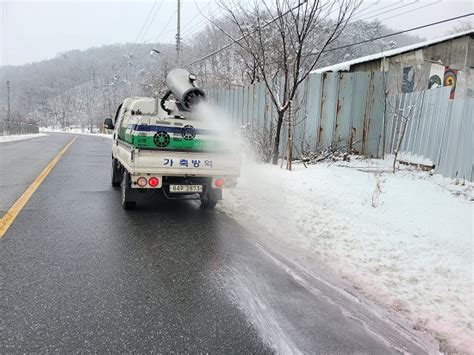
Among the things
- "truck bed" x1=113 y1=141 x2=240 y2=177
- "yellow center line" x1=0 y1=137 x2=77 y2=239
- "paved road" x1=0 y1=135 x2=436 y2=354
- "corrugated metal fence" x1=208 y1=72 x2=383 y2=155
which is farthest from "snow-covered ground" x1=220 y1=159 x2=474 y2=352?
"yellow center line" x1=0 y1=137 x2=77 y2=239

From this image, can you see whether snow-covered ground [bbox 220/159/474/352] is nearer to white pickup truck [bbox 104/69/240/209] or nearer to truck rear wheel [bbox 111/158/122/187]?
white pickup truck [bbox 104/69/240/209]

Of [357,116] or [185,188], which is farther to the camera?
[357,116]

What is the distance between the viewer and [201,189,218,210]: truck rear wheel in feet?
23.4

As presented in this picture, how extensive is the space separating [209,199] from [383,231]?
323cm

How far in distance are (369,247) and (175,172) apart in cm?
333

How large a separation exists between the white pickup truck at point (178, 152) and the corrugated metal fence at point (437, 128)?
5627 mm

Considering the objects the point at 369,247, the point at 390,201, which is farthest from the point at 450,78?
the point at 369,247

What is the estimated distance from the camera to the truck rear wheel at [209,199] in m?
7.13

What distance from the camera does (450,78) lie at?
14188mm

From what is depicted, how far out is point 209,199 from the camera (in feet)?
23.8

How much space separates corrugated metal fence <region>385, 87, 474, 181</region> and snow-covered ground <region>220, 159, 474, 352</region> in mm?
545

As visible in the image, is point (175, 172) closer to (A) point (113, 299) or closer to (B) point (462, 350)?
(A) point (113, 299)

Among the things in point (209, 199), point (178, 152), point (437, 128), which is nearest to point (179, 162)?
point (178, 152)

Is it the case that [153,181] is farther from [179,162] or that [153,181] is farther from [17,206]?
[17,206]
